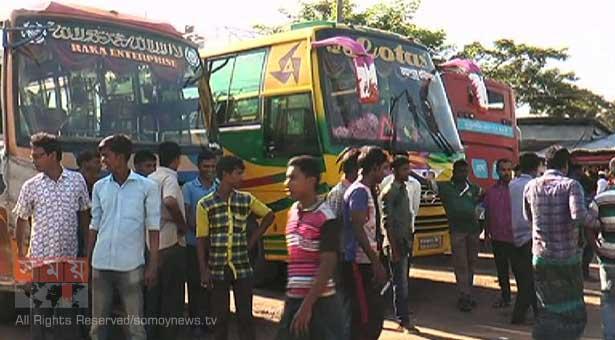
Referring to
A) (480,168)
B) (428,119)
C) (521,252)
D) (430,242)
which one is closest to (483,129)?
(480,168)

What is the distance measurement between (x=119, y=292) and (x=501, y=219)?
13.8 ft

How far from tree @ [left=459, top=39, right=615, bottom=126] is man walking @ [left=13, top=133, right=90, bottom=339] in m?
24.7

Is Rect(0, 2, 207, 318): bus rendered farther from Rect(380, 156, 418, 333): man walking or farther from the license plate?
the license plate

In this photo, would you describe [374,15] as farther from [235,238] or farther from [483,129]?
[235,238]

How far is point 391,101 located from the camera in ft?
28.2

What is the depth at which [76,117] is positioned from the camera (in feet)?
21.3

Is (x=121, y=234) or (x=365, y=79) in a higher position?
(x=365, y=79)

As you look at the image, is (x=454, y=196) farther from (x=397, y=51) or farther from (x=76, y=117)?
(x=76, y=117)

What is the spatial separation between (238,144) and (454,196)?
262cm

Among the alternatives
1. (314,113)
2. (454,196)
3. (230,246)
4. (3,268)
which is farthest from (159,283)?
(454,196)

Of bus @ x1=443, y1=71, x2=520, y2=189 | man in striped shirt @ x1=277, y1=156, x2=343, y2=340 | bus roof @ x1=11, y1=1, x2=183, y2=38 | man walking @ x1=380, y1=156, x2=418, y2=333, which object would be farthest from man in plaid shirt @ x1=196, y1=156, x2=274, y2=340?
bus @ x1=443, y1=71, x2=520, y2=189

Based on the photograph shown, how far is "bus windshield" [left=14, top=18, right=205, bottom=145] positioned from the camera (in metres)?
6.33

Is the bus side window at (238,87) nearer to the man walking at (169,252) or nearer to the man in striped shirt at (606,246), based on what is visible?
the man walking at (169,252)

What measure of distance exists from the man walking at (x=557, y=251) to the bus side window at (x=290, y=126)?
2.75m
